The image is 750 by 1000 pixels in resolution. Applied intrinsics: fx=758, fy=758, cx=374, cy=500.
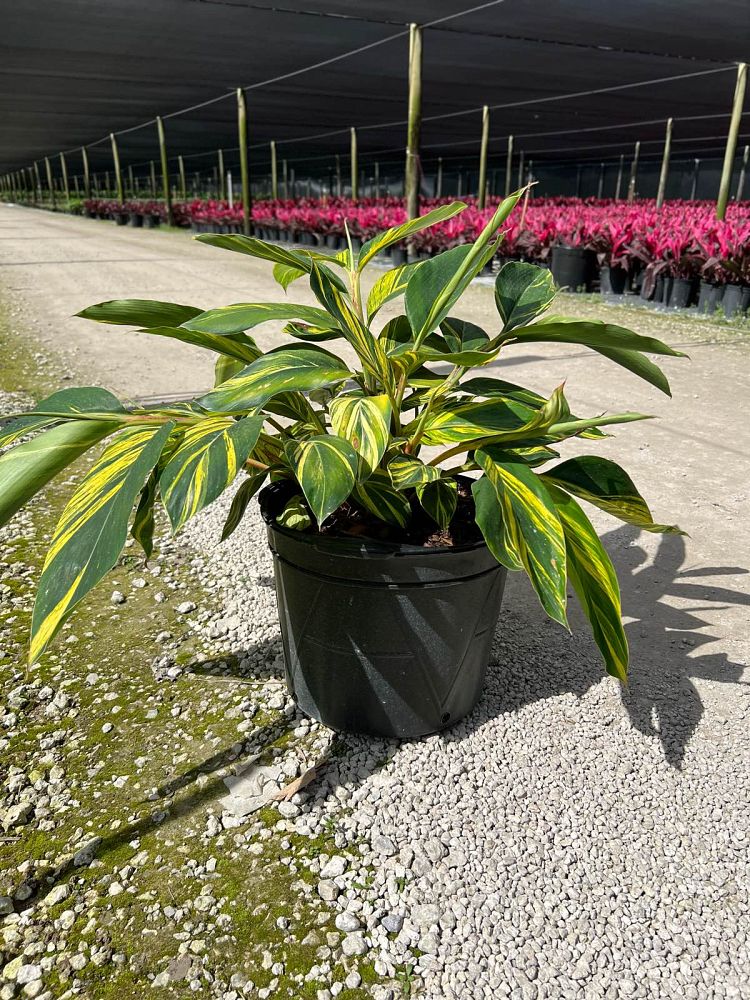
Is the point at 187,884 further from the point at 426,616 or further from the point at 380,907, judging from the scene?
the point at 426,616

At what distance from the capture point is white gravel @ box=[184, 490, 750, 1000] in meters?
1.06

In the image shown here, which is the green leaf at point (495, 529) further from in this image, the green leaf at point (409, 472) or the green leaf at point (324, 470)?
the green leaf at point (324, 470)

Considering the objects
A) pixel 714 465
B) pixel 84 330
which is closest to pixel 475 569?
pixel 714 465

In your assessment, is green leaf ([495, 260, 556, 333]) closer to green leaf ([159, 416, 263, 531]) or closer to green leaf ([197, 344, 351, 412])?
green leaf ([197, 344, 351, 412])

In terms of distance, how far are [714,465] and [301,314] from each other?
221 cm

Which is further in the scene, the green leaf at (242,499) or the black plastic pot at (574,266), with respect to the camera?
the black plastic pot at (574,266)

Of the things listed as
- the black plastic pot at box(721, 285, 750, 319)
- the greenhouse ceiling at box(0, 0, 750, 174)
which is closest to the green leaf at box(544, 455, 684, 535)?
the black plastic pot at box(721, 285, 750, 319)

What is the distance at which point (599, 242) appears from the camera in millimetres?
7859

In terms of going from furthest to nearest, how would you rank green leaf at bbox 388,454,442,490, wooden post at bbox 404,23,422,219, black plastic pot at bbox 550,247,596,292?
1. black plastic pot at bbox 550,247,596,292
2. wooden post at bbox 404,23,422,219
3. green leaf at bbox 388,454,442,490

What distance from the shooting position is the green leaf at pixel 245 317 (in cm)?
124

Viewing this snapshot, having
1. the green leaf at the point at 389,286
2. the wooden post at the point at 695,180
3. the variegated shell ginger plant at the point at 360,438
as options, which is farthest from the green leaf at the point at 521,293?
the wooden post at the point at 695,180

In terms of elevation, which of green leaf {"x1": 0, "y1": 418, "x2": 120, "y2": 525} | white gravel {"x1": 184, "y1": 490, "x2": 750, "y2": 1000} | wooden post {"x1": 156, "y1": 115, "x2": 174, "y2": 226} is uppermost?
wooden post {"x1": 156, "y1": 115, "x2": 174, "y2": 226}

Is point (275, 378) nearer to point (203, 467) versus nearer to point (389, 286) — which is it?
point (203, 467)

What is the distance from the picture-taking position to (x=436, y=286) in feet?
4.20
